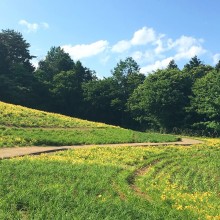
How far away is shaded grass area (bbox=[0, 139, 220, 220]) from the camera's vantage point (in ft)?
35.3

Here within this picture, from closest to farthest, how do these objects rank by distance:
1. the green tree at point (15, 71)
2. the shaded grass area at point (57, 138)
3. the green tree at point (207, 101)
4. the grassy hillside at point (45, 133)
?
the shaded grass area at point (57, 138)
the grassy hillside at point (45, 133)
the green tree at point (207, 101)
the green tree at point (15, 71)

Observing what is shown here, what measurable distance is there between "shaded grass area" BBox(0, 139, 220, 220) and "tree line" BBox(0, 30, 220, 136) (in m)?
43.8

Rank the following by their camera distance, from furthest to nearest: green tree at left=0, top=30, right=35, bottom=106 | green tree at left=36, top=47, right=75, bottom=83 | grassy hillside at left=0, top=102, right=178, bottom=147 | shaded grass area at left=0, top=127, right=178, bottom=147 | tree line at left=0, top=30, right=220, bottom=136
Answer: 1. green tree at left=36, top=47, right=75, bottom=83
2. green tree at left=0, top=30, right=35, bottom=106
3. tree line at left=0, top=30, right=220, bottom=136
4. grassy hillside at left=0, top=102, right=178, bottom=147
5. shaded grass area at left=0, top=127, right=178, bottom=147

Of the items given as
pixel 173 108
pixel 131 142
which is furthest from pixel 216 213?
pixel 173 108

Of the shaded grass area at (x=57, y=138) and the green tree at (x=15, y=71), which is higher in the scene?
the green tree at (x=15, y=71)

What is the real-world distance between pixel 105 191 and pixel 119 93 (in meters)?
71.8

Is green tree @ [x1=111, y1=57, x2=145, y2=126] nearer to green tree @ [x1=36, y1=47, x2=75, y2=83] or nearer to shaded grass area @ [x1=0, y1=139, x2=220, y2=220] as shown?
green tree @ [x1=36, y1=47, x2=75, y2=83]

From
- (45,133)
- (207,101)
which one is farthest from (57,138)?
(207,101)

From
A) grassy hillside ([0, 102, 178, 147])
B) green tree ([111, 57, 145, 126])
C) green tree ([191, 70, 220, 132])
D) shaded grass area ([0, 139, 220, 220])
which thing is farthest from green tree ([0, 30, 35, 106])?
shaded grass area ([0, 139, 220, 220])

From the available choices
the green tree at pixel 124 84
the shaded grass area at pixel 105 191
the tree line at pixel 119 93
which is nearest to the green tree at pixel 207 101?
the tree line at pixel 119 93

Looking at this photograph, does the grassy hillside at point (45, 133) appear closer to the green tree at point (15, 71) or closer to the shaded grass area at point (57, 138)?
the shaded grass area at point (57, 138)

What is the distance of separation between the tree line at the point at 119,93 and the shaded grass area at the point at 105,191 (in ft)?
144

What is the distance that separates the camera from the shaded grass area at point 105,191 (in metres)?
10.8

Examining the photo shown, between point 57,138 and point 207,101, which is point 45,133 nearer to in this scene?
point 57,138
